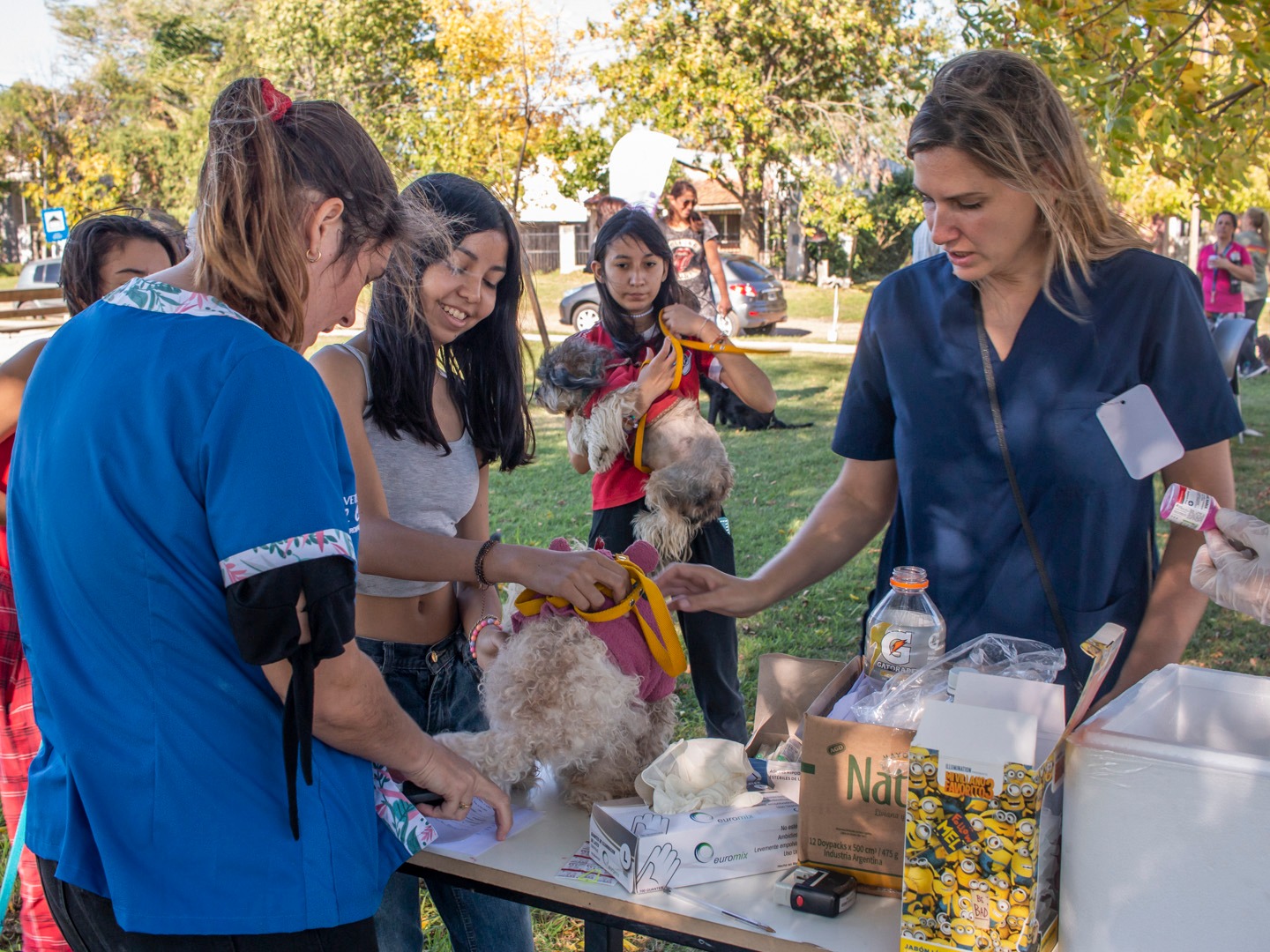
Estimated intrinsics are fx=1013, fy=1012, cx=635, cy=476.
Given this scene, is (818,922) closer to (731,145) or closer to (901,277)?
(901,277)

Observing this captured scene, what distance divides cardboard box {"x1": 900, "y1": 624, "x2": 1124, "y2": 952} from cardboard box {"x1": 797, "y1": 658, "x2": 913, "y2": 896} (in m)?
0.15

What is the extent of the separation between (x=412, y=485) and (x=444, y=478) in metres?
0.08

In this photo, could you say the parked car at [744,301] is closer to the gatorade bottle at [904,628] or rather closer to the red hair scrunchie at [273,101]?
the gatorade bottle at [904,628]

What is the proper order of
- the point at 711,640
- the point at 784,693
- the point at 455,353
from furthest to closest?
the point at 711,640 → the point at 455,353 → the point at 784,693

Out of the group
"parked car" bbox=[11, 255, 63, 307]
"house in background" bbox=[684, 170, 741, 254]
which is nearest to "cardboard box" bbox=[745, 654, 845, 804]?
"parked car" bbox=[11, 255, 63, 307]

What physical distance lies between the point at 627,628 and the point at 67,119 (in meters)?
36.0

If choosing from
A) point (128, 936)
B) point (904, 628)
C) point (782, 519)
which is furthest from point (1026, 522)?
point (782, 519)

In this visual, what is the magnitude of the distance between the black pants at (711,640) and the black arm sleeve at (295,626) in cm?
222

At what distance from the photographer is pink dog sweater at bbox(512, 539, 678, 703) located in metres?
1.84

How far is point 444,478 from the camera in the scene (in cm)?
220

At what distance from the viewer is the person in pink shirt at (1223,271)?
10352 millimetres

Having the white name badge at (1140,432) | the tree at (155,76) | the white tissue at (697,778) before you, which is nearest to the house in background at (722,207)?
the tree at (155,76)

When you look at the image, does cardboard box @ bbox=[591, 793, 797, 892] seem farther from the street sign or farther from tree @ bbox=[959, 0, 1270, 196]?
the street sign

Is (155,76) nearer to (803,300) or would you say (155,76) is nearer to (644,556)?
(803,300)
